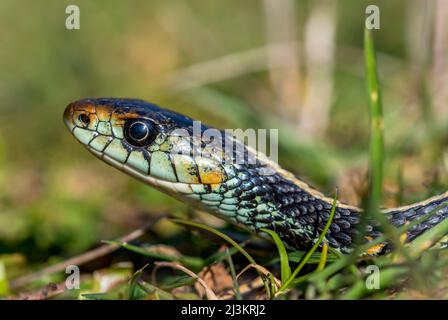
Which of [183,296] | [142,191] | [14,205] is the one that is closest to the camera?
[183,296]

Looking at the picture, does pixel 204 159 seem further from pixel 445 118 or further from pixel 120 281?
pixel 445 118

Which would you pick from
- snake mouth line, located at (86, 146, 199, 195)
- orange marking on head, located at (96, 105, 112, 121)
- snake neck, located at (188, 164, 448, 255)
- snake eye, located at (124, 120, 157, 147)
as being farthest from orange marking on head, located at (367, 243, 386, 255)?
orange marking on head, located at (96, 105, 112, 121)

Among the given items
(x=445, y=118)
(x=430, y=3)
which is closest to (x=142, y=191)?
(x=445, y=118)

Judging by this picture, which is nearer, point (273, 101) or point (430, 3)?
point (430, 3)

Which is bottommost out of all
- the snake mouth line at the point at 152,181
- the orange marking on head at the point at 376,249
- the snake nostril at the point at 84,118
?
the orange marking on head at the point at 376,249

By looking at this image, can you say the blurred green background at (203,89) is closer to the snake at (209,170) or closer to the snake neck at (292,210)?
the snake neck at (292,210)

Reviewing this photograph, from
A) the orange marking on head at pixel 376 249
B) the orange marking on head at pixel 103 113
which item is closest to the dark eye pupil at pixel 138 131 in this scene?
A: the orange marking on head at pixel 103 113

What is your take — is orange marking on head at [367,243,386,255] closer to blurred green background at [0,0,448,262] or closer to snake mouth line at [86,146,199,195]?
blurred green background at [0,0,448,262]

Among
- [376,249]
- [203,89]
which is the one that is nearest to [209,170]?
[376,249]

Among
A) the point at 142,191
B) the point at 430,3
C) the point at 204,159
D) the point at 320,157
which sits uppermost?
the point at 430,3
